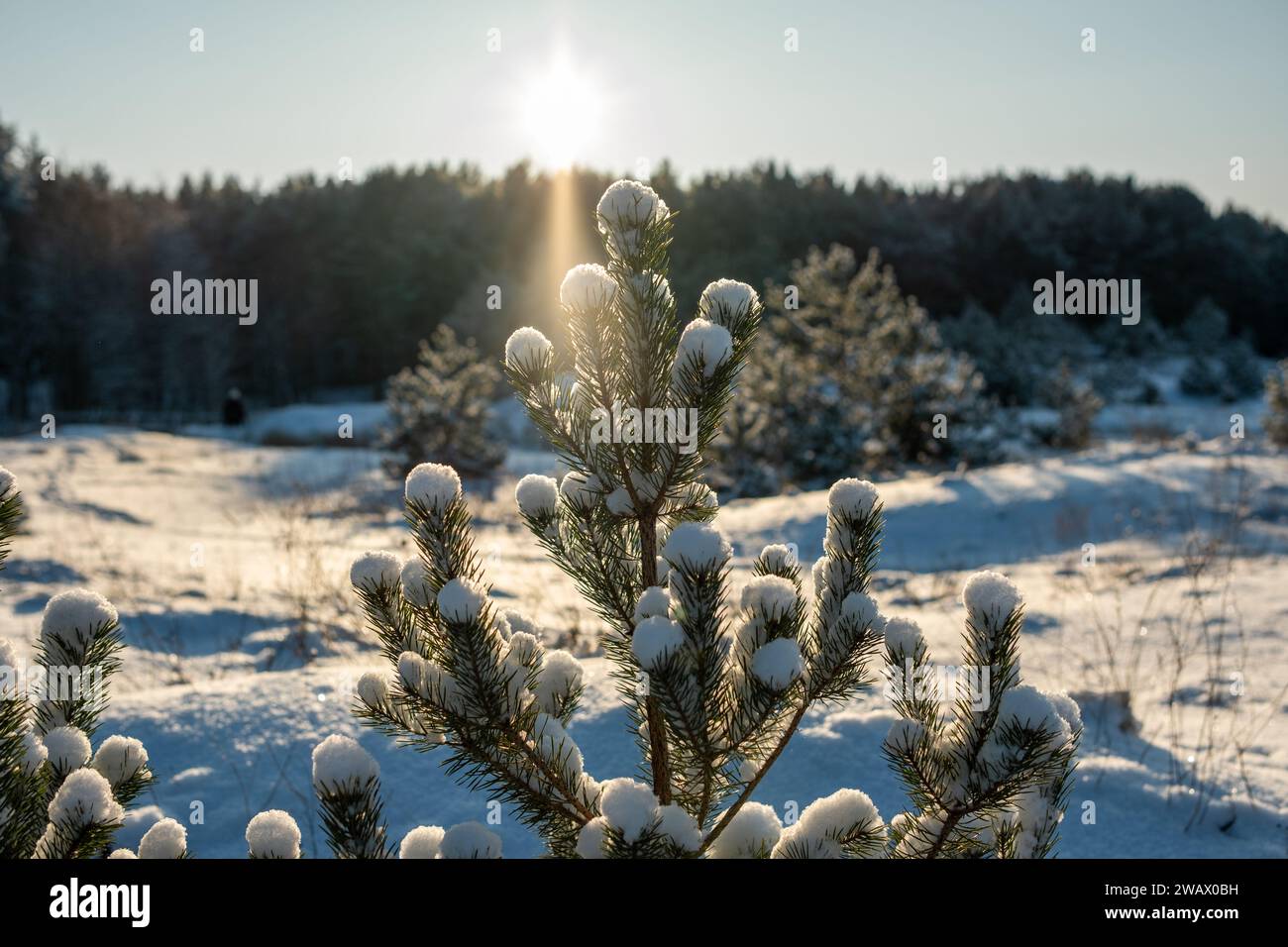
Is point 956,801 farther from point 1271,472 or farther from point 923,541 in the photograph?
point 1271,472

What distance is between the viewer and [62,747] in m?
1.57

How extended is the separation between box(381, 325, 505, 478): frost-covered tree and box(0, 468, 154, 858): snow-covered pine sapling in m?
14.2

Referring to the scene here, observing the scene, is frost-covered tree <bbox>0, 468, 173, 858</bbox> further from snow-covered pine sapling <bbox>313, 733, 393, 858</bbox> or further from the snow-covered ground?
the snow-covered ground

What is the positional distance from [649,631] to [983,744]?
64 cm

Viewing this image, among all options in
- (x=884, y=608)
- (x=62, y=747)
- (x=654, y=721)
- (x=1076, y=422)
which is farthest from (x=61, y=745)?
(x=1076, y=422)

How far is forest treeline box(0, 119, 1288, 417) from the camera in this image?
3522 cm

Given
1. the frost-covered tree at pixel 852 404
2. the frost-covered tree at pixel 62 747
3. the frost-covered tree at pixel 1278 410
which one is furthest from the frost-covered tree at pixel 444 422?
the frost-covered tree at pixel 62 747

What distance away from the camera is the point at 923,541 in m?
8.91

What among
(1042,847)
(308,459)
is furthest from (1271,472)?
(308,459)

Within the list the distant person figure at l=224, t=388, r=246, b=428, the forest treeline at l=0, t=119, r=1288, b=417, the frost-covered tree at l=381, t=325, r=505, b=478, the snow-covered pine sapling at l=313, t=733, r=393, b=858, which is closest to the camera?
the snow-covered pine sapling at l=313, t=733, r=393, b=858

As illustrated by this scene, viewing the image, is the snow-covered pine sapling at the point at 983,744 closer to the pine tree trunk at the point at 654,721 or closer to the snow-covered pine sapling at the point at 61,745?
the pine tree trunk at the point at 654,721

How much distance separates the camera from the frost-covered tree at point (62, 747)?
4.68 feet

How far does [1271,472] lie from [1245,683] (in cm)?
656

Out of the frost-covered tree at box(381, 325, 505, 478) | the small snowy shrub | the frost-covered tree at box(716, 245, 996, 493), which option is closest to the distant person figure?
the frost-covered tree at box(381, 325, 505, 478)
